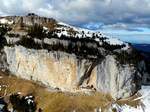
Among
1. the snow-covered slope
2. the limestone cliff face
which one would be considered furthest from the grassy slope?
the snow-covered slope

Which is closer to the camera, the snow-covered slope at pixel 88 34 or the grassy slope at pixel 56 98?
the grassy slope at pixel 56 98

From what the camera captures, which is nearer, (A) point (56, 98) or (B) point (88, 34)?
(A) point (56, 98)

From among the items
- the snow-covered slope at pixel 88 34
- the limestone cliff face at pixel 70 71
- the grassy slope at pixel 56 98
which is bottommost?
the grassy slope at pixel 56 98

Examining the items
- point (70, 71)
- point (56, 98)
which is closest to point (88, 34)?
point (70, 71)

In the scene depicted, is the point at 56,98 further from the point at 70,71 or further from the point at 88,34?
the point at 88,34

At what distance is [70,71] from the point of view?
164 m

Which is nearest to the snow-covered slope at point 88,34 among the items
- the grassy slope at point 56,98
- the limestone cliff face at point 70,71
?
the limestone cliff face at point 70,71

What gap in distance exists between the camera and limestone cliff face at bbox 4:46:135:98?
154875 mm

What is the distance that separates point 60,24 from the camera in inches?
7815

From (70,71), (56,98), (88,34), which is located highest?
(88,34)

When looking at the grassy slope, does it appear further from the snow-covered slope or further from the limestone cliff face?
the snow-covered slope

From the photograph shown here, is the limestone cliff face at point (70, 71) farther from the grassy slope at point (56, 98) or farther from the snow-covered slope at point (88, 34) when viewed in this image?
the snow-covered slope at point (88, 34)

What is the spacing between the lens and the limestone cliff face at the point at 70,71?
508 ft

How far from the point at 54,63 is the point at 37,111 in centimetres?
2458
